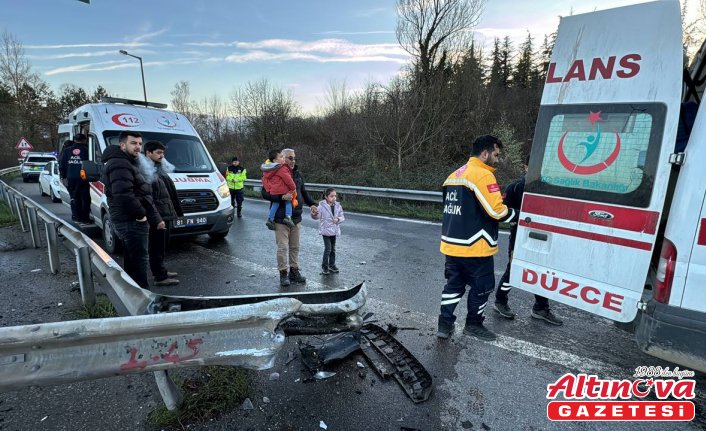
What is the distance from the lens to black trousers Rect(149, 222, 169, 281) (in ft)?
16.0

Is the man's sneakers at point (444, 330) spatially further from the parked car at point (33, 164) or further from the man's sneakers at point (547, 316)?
the parked car at point (33, 164)

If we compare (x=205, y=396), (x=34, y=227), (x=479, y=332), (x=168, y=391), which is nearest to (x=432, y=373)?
(x=479, y=332)

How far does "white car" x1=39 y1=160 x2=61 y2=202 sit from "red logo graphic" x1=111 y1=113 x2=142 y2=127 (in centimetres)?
817

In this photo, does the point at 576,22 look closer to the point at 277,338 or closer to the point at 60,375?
the point at 277,338

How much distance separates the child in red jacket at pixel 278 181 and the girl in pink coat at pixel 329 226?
1.78 feet

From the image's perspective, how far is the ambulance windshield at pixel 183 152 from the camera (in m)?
6.95

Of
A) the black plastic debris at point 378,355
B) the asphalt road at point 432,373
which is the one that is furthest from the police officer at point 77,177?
the black plastic debris at point 378,355

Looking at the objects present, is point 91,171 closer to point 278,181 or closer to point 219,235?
point 219,235

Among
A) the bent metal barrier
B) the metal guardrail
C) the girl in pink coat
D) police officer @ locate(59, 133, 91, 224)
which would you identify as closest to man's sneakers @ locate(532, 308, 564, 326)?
the bent metal barrier

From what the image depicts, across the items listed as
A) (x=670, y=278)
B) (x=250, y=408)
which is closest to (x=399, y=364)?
(x=250, y=408)

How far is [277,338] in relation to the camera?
2027 millimetres

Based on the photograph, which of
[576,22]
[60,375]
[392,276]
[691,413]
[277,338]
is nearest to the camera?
[60,375]

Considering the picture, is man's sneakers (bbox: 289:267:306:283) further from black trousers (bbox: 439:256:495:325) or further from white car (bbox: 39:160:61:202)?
white car (bbox: 39:160:61:202)

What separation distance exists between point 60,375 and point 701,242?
3.64 metres
